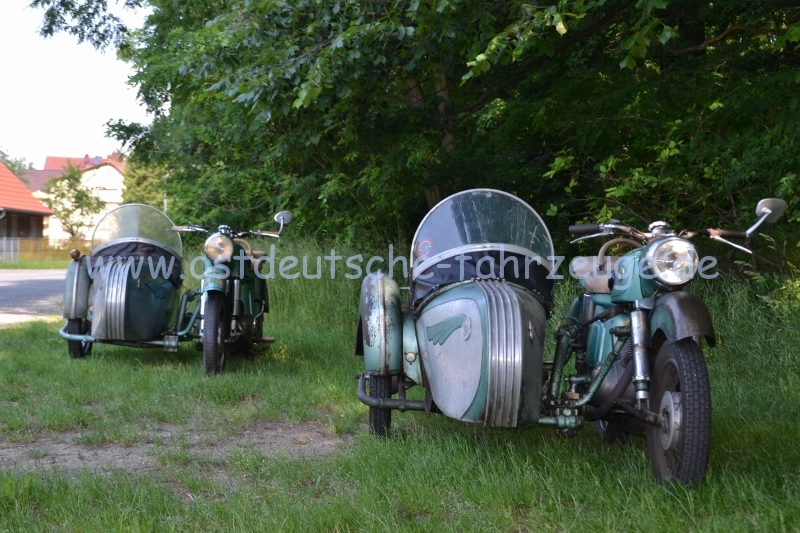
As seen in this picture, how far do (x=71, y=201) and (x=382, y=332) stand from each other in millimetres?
58904

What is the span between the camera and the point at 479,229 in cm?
493

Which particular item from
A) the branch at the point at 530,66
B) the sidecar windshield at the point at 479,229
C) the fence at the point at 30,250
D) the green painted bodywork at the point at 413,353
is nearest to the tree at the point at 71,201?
the fence at the point at 30,250

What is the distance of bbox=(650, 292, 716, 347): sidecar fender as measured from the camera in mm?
3740

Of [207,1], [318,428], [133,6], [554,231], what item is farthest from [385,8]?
[133,6]

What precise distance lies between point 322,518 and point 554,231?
813 cm

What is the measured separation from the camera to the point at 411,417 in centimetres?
579

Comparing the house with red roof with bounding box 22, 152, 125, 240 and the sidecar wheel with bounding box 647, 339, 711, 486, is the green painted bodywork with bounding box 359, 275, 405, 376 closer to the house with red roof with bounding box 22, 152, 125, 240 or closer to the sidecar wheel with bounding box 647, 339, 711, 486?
the sidecar wheel with bounding box 647, 339, 711, 486

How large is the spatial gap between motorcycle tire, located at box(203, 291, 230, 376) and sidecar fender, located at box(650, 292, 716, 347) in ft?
13.9

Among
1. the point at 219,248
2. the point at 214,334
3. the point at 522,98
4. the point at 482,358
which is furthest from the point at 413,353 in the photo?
the point at 522,98

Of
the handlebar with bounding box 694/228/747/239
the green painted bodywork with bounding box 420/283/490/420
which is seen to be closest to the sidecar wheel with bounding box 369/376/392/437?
the green painted bodywork with bounding box 420/283/490/420

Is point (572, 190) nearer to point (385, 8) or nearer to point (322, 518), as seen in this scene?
point (385, 8)

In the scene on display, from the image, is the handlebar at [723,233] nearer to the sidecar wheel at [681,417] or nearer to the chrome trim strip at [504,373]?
the sidecar wheel at [681,417]

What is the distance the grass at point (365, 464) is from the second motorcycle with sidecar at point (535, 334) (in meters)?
0.25

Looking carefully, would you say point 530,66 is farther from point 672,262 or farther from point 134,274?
point 672,262
